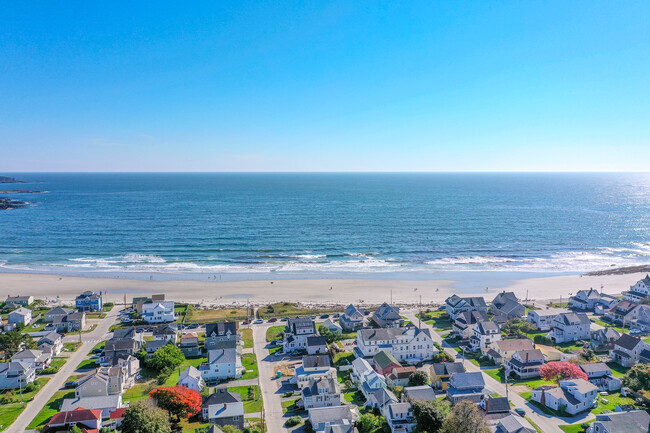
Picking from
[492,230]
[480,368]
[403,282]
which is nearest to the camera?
[480,368]

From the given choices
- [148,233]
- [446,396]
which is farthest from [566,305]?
[148,233]

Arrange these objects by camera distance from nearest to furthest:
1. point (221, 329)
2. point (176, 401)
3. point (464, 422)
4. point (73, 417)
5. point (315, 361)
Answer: point (464, 422) → point (73, 417) → point (176, 401) → point (315, 361) → point (221, 329)

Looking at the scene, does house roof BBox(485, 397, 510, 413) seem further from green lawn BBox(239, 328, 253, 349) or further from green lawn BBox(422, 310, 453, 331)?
green lawn BBox(239, 328, 253, 349)

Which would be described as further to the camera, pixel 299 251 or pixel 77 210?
pixel 77 210

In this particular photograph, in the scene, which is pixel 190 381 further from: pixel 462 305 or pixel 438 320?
pixel 462 305

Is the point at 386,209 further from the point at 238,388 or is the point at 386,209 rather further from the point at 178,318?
the point at 238,388

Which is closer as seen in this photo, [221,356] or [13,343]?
[221,356]

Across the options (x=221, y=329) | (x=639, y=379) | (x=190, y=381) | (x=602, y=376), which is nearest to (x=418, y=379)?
(x=602, y=376)

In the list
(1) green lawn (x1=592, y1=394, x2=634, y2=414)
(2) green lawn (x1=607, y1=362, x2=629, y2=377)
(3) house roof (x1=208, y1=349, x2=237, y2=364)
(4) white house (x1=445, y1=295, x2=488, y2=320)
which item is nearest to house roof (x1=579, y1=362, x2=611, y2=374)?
(2) green lawn (x1=607, y1=362, x2=629, y2=377)
